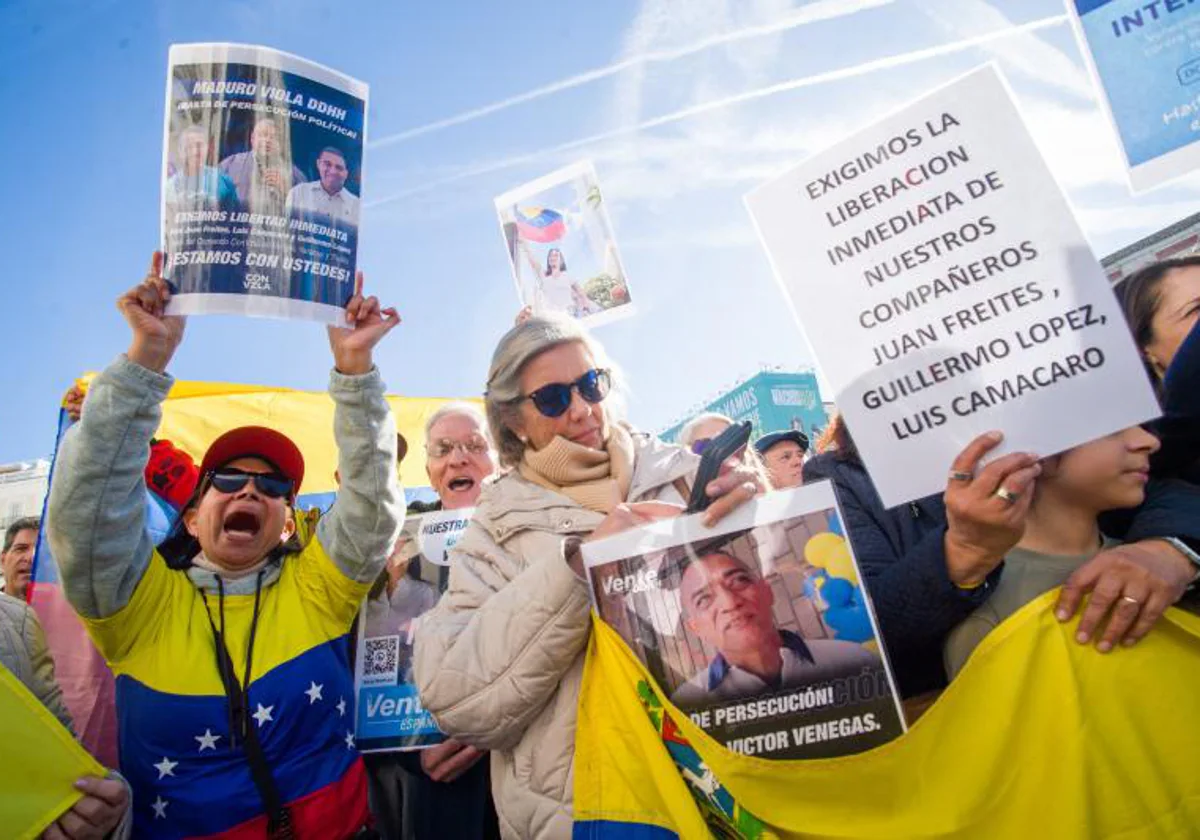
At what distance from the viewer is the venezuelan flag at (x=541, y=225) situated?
4.49 metres

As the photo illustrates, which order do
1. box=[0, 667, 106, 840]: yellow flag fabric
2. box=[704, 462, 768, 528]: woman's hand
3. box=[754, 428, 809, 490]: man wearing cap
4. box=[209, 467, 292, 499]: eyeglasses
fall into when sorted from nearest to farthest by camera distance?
box=[704, 462, 768, 528]: woman's hand → box=[0, 667, 106, 840]: yellow flag fabric → box=[209, 467, 292, 499]: eyeglasses → box=[754, 428, 809, 490]: man wearing cap

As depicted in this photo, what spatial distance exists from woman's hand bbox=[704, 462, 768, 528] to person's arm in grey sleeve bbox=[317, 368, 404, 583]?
1487 mm

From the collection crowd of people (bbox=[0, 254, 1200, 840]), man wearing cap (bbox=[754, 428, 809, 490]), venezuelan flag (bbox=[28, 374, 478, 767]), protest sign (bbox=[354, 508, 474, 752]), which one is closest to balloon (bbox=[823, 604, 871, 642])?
crowd of people (bbox=[0, 254, 1200, 840])

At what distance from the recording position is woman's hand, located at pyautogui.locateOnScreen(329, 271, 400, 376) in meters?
2.58

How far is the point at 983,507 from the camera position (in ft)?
4.80

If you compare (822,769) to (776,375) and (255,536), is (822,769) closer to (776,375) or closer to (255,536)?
(255,536)

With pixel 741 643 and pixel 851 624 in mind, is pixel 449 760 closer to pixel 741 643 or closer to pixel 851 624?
pixel 741 643

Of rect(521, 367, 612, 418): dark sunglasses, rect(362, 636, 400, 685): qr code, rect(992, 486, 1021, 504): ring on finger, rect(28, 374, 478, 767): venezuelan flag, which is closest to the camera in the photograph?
rect(992, 486, 1021, 504): ring on finger

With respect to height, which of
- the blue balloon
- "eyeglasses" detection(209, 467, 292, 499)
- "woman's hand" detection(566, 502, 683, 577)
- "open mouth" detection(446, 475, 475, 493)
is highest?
"open mouth" detection(446, 475, 475, 493)

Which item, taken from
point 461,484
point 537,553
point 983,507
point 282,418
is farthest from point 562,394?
point 282,418

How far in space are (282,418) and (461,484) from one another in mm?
3462

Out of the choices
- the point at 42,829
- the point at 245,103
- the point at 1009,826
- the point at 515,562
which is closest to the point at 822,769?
the point at 1009,826

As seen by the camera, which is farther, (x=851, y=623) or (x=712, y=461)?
(x=712, y=461)

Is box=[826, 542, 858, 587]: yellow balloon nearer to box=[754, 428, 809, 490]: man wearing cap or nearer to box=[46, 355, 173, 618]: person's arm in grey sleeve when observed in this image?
box=[46, 355, 173, 618]: person's arm in grey sleeve
